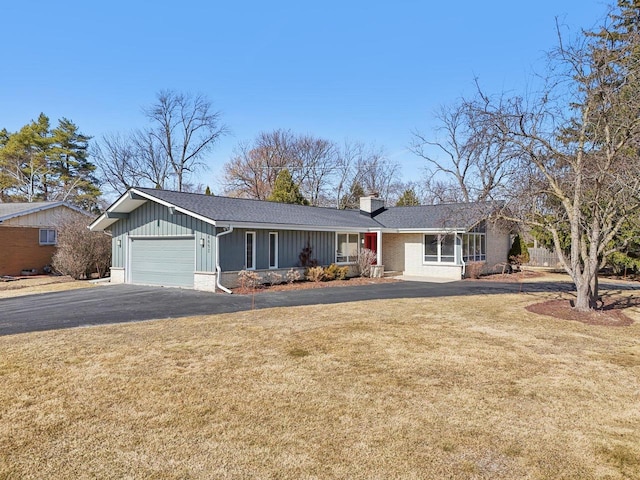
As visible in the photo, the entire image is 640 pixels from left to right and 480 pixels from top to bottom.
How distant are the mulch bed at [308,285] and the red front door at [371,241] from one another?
3358mm

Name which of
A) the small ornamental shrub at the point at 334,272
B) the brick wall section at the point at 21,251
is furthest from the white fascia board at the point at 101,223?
the small ornamental shrub at the point at 334,272

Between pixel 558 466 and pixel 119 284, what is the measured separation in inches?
696

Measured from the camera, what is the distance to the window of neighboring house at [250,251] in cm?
1669

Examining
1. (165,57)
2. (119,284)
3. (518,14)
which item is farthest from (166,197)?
(518,14)

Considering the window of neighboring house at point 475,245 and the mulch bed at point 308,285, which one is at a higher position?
the window of neighboring house at point 475,245

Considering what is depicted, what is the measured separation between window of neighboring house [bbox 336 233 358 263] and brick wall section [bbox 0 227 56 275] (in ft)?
56.5

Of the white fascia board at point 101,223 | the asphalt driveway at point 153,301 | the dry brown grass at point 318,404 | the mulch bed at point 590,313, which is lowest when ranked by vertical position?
the dry brown grass at point 318,404

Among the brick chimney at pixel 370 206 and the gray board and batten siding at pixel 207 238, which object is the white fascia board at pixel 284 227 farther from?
the brick chimney at pixel 370 206

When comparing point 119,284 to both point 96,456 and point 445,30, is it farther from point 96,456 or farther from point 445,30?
point 445,30

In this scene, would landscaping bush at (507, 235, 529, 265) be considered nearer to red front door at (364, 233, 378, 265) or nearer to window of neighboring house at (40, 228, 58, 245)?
red front door at (364, 233, 378, 265)

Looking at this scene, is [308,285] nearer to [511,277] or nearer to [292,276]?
[292,276]

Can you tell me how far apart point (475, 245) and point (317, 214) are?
354 inches

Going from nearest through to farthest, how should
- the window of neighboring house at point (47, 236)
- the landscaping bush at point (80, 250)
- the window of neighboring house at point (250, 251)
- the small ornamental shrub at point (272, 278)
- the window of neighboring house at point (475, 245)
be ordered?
1. the window of neighboring house at point (250, 251)
2. the small ornamental shrub at point (272, 278)
3. the landscaping bush at point (80, 250)
4. the window of neighboring house at point (475, 245)
5. the window of neighboring house at point (47, 236)

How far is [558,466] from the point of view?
141 inches
